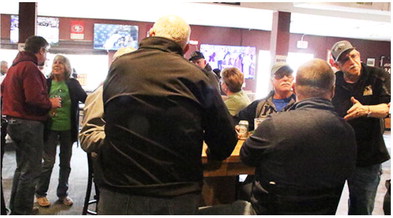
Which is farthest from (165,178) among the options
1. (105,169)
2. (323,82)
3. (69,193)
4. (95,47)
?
(95,47)

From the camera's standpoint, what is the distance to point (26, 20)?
3836 millimetres

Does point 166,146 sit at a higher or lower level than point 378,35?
lower

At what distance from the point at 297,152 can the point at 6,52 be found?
24.0 feet

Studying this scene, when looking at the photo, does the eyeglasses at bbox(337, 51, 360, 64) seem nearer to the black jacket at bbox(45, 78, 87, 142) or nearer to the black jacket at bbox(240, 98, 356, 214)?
the black jacket at bbox(240, 98, 356, 214)

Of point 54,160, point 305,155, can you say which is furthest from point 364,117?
point 54,160

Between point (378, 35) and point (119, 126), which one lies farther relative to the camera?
point (378, 35)

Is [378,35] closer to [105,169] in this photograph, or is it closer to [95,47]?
[95,47]

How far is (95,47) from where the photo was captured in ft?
24.6

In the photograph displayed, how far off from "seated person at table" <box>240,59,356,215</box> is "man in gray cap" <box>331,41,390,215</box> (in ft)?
2.08

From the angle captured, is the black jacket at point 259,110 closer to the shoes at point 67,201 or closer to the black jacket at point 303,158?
the black jacket at point 303,158

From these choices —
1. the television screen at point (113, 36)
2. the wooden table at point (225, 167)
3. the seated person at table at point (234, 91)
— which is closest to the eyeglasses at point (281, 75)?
the seated person at table at point (234, 91)

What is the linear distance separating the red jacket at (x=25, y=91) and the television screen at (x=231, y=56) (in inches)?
217

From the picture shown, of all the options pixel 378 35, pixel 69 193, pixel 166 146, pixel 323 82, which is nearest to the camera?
pixel 166 146

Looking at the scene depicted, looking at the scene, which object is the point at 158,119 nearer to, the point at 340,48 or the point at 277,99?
the point at 340,48
